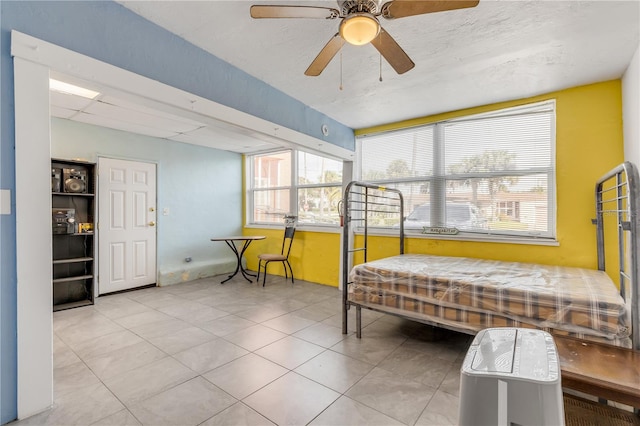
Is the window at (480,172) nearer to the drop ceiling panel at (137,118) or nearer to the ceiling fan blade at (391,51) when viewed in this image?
the ceiling fan blade at (391,51)

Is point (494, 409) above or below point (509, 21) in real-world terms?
below

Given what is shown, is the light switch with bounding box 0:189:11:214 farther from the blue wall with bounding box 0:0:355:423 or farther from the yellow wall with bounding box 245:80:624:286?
the yellow wall with bounding box 245:80:624:286

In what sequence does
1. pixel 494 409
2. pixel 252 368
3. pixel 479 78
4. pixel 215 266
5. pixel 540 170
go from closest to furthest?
pixel 494 409 < pixel 252 368 < pixel 479 78 < pixel 540 170 < pixel 215 266

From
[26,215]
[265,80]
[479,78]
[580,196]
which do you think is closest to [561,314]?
[580,196]

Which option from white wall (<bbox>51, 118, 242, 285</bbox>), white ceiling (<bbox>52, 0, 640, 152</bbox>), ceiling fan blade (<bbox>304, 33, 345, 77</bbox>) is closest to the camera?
ceiling fan blade (<bbox>304, 33, 345, 77</bbox>)

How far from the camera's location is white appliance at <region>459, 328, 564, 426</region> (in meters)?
0.60

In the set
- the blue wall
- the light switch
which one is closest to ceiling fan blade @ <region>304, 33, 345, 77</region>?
the blue wall

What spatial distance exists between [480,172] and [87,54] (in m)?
3.85

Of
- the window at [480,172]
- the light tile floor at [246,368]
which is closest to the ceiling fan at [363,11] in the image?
the light tile floor at [246,368]

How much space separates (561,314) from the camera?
6.45 feet

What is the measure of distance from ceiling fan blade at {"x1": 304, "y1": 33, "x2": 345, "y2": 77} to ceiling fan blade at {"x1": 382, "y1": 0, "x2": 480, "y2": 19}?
1.01 feet

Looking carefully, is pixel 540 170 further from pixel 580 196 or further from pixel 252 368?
pixel 252 368

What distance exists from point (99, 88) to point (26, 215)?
0.90 meters

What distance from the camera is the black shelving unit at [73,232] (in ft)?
12.2
